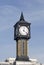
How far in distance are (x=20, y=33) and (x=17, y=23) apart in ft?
9.70

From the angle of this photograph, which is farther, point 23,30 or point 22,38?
point 22,38

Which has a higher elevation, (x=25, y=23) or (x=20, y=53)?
(x=25, y=23)

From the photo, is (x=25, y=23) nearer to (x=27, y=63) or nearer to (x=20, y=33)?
(x=20, y=33)

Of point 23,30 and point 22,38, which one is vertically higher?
point 23,30

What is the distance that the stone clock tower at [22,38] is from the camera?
271ft

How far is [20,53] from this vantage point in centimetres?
8312

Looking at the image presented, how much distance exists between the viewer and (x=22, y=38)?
8312 cm

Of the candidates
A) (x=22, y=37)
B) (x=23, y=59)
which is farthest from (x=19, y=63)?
(x=22, y=37)

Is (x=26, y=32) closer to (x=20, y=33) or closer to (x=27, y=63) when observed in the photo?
(x=20, y=33)

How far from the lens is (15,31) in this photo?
83688mm

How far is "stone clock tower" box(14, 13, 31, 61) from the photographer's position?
82.5 metres

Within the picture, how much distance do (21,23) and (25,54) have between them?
8.05 metres

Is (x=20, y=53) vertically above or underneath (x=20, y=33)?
underneath

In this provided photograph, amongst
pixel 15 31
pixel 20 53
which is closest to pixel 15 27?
→ pixel 15 31
